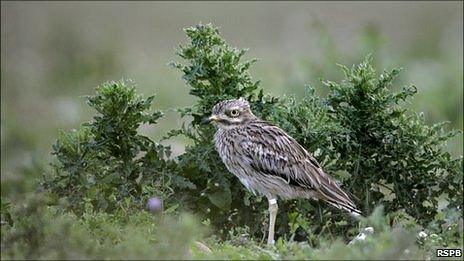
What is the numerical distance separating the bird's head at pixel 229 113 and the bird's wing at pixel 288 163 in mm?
162

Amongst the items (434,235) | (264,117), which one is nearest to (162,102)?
(264,117)

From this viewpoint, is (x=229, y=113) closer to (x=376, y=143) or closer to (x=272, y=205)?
(x=272, y=205)

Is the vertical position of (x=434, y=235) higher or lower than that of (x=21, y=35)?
lower

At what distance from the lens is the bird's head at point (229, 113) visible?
9.90 metres

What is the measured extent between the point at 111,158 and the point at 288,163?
4.58ft

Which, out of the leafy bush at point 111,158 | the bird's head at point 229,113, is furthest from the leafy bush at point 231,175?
the bird's head at point 229,113

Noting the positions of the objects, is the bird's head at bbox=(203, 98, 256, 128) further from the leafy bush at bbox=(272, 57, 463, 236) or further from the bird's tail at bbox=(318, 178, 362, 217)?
the bird's tail at bbox=(318, 178, 362, 217)

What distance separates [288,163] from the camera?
9.73 m

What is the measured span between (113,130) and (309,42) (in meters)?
12.3

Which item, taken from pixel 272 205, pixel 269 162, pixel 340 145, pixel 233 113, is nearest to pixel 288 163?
pixel 269 162

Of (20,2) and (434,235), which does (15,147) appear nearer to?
(434,235)

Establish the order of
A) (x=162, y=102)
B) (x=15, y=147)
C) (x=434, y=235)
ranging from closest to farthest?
(x=434, y=235) → (x=15, y=147) → (x=162, y=102)

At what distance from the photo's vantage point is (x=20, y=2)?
22.2m

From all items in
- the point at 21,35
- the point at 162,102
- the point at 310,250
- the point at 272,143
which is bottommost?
the point at 310,250
